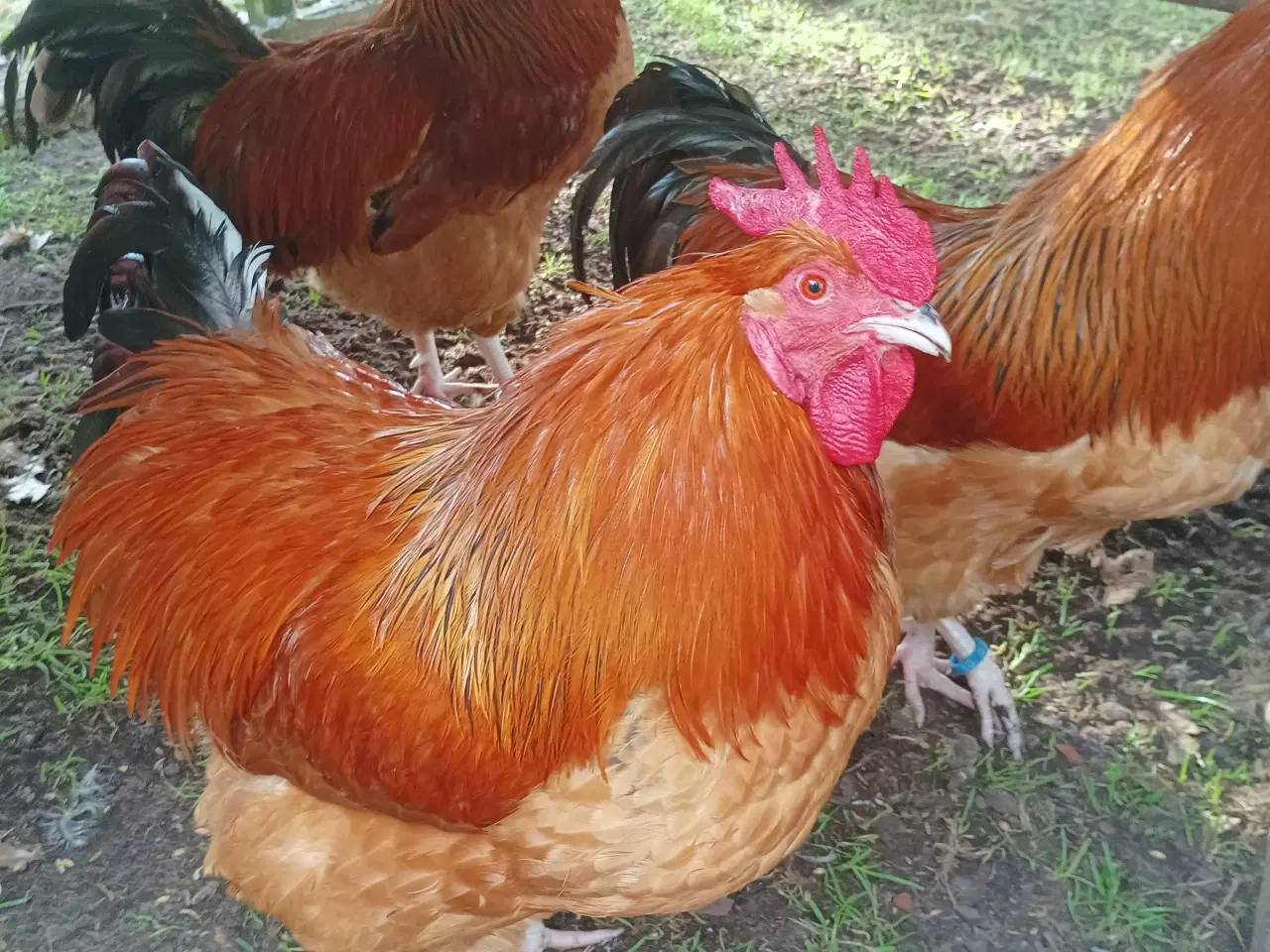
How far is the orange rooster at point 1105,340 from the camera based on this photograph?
2.19 metres

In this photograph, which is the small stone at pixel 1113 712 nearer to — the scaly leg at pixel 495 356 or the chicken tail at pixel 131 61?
the scaly leg at pixel 495 356

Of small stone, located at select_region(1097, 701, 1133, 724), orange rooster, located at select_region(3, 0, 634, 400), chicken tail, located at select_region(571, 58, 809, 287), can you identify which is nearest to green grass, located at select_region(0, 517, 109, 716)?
orange rooster, located at select_region(3, 0, 634, 400)

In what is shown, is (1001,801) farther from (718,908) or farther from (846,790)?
(718,908)

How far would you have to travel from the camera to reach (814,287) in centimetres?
156

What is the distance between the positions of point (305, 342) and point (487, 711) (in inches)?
47.7

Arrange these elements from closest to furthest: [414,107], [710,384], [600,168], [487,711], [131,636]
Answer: [710,384] < [487,711] < [131,636] < [600,168] < [414,107]

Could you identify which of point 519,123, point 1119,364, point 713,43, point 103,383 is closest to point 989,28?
point 713,43

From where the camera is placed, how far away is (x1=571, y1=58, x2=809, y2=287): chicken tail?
2939mm

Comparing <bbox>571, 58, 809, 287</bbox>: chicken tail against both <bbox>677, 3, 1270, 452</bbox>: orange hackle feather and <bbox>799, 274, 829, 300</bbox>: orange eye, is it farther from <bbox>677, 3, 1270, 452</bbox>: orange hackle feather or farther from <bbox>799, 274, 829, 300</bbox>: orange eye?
<bbox>799, 274, 829, 300</bbox>: orange eye

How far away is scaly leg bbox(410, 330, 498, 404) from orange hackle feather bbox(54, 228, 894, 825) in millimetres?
2099

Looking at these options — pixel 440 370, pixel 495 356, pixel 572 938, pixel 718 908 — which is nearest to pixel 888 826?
pixel 718 908

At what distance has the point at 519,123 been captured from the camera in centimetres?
353

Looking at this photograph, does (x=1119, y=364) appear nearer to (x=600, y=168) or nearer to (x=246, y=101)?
(x=600, y=168)

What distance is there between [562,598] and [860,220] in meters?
0.85
